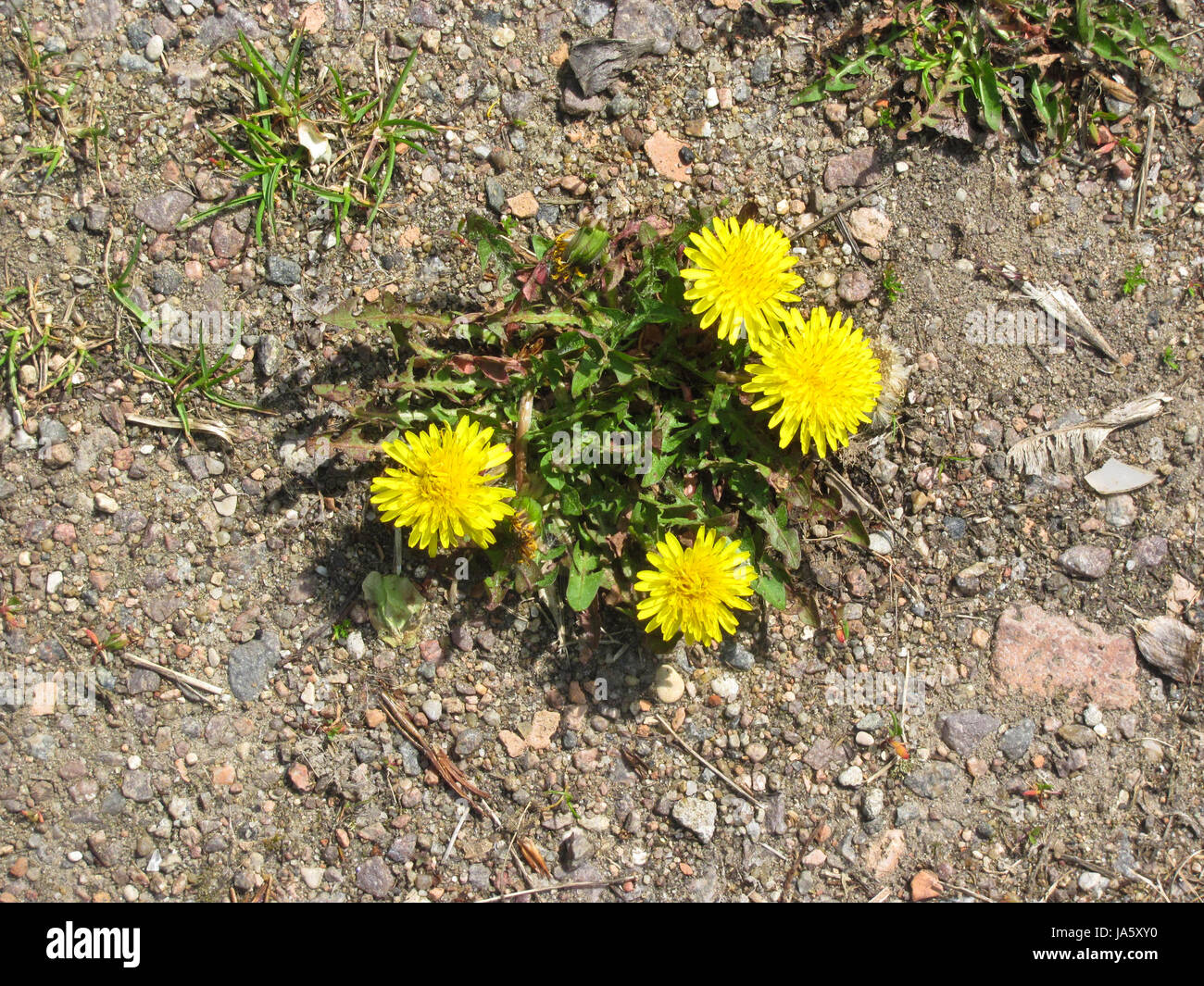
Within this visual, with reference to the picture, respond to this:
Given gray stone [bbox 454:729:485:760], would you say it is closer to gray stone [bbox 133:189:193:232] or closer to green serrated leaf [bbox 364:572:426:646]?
green serrated leaf [bbox 364:572:426:646]

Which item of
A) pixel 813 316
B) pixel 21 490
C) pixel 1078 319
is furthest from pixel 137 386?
pixel 1078 319

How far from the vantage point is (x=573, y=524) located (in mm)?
3477

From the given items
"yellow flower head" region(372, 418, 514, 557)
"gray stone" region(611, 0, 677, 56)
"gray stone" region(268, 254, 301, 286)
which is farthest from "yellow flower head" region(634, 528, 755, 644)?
"gray stone" region(611, 0, 677, 56)

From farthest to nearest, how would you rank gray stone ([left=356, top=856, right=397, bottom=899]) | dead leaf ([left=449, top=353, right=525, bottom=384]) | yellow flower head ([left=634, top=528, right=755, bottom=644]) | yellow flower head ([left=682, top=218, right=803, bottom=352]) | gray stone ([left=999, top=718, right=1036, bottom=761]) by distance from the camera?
gray stone ([left=999, top=718, right=1036, bottom=761]), gray stone ([left=356, top=856, right=397, bottom=899]), dead leaf ([left=449, top=353, right=525, bottom=384]), yellow flower head ([left=634, top=528, right=755, bottom=644]), yellow flower head ([left=682, top=218, right=803, bottom=352])

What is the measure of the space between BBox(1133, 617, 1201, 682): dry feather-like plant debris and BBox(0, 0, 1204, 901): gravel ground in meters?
0.07

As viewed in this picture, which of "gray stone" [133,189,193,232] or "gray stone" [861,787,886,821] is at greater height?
"gray stone" [133,189,193,232]

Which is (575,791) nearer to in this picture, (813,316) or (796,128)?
(813,316)

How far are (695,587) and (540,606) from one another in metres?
0.80

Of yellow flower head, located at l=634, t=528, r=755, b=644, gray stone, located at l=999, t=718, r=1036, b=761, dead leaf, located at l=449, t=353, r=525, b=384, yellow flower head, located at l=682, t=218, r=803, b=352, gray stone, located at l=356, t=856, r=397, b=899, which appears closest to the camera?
yellow flower head, located at l=682, t=218, r=803, b=352

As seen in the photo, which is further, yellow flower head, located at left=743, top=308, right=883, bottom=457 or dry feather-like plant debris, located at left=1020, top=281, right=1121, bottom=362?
dry feather-like plant debris, located at left=1020, top=281, right=1121, bottom=362

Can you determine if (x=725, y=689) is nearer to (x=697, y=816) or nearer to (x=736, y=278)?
(x=697, y=816)

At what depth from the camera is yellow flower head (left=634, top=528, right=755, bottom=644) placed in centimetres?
311

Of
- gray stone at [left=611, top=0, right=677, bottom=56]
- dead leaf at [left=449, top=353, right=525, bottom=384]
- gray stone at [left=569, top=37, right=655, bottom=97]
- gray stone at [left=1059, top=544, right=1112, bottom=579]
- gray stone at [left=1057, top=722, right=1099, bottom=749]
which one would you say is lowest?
gray stone at [left=1057, top=722, right=1099, bottom=749]
